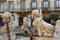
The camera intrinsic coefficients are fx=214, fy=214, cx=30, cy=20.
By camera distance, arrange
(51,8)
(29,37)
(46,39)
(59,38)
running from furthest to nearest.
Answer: (51,8)
(29,37)
(46,39)
(59,38)

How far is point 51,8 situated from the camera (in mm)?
32281

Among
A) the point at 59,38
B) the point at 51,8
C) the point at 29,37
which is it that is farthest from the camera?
the point at 51,8

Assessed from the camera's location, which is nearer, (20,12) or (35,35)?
(35,35)

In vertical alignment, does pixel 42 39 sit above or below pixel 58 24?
below

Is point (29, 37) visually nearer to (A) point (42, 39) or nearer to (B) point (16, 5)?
(A) point (42, 39)

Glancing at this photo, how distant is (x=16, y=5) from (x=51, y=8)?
557cm

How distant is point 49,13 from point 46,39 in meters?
29.7

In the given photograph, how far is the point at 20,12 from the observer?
1316 inches

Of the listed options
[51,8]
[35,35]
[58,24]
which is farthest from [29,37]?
[51,8]

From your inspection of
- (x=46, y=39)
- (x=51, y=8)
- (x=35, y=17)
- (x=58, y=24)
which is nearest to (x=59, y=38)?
(x=58, y=24)

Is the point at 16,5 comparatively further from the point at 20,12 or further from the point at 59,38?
the point at 59,38

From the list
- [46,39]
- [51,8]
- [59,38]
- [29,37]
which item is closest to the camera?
[59,38]

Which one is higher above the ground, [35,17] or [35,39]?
[35,17]

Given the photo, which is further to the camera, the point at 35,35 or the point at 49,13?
the point at 49,13
